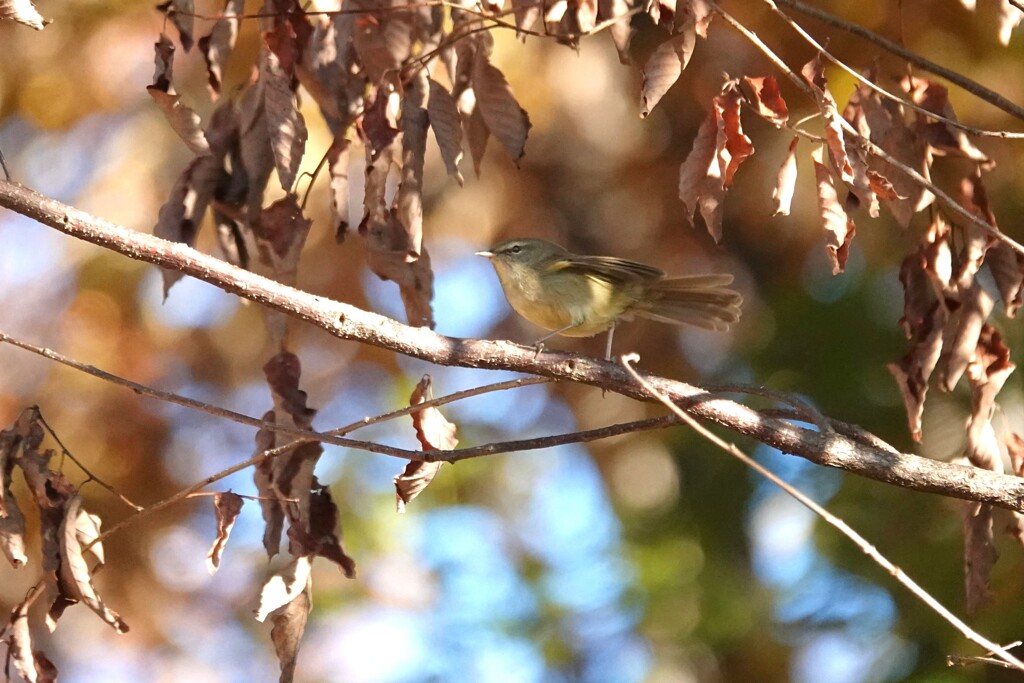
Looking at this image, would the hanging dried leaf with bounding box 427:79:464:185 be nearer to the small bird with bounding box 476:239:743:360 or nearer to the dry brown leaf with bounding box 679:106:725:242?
the dry brown leaf with bounding box 679:106:725:242

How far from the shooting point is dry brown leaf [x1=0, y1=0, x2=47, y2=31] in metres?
2.02

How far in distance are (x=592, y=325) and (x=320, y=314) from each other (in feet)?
5.77

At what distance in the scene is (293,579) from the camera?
234cm

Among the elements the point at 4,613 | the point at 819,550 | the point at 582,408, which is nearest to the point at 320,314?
the point at 819,550

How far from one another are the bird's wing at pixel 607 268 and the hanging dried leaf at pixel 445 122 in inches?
39.9

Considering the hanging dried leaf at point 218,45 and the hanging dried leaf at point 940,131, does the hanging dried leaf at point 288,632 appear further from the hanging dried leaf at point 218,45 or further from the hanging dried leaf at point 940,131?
the hanging dried leaf at point 940,131

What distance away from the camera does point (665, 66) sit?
7.20 feet

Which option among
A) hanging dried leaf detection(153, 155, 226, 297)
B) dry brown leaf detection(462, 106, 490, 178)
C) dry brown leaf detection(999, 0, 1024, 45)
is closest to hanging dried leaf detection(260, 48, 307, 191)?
hanging dried leaf detection(153, 155, 226, 297)

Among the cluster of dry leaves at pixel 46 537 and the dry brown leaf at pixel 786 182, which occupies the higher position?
the dry brown leaf at pixel 786 182

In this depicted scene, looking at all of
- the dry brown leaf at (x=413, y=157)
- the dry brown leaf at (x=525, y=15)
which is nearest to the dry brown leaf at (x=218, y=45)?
the dry brown leaf at (x=413, y=157)

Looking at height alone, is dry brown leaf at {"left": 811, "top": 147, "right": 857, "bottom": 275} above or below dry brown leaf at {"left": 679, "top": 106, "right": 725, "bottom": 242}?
below

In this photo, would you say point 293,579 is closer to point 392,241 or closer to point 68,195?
point 392,241

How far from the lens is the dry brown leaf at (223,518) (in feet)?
7.47

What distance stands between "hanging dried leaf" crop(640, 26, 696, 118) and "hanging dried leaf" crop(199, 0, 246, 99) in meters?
1.17
